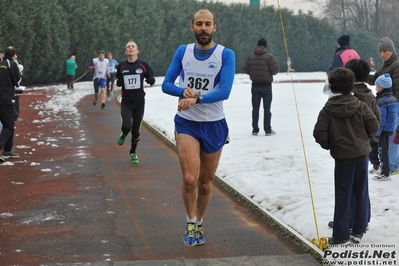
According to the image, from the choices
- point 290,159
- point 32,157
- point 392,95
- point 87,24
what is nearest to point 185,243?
point 392,95

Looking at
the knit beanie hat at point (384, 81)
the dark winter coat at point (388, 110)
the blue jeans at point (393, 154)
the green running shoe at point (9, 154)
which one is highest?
the knit beanie hat at point (384, 81)

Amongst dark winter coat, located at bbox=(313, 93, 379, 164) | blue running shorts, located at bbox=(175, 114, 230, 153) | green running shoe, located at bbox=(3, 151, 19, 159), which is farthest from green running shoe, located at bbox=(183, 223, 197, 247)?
green running shoe, located at bbox=(3, 151, 19, 159)

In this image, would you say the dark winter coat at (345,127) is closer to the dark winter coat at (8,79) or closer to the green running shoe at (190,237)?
the green running shoe at (190,237)

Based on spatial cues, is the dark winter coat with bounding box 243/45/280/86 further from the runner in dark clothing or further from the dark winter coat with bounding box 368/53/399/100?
the dark winter coat with bounding box 368/53/399/100

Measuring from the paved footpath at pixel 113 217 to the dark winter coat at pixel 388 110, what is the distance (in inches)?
90.2

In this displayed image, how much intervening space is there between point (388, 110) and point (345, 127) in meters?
3.19

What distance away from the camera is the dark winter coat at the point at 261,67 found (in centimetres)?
1447

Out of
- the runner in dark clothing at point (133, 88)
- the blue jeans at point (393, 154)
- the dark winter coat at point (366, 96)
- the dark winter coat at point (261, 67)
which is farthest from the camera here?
the dark winter coat at point (261, 67)

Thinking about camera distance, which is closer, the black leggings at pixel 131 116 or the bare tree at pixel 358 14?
the black leggings at pixel 131 116

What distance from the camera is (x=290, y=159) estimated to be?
1105 centimetres

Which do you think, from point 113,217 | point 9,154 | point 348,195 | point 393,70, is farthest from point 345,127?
point 9,154

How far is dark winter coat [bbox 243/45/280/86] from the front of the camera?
14.5 metres

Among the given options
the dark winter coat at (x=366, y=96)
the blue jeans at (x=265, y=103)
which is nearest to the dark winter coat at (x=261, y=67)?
the blue jeans at (x=265, y=103)

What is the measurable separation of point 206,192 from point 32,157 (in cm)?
646
